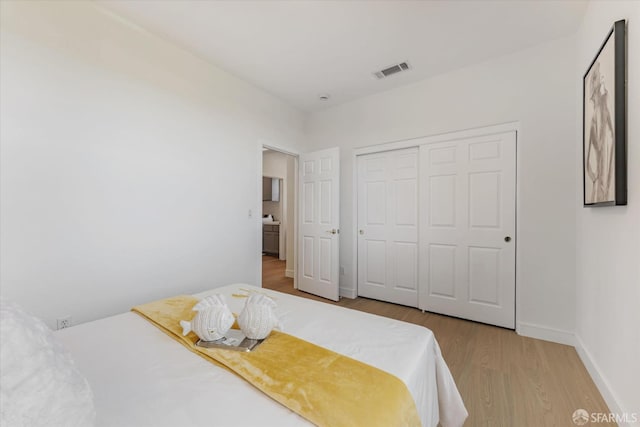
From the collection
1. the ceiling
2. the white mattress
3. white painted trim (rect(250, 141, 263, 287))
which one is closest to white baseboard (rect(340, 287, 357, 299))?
white painted trim (rect(250, 141, 263, 287))

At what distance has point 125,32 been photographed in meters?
2.18

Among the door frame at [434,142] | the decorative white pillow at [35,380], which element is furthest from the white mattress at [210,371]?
the door frame at [434,142]

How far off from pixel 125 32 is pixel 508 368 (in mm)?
4039

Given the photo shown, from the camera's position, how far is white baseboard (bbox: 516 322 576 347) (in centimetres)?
231

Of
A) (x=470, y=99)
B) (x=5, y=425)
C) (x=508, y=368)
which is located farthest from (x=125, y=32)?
(x=508, y=368)

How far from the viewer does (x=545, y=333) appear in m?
2.40

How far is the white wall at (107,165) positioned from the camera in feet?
5.59

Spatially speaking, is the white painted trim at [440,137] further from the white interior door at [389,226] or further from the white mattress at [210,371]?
the white mattress at [210,371]

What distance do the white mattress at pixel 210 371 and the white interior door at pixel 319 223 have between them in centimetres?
200

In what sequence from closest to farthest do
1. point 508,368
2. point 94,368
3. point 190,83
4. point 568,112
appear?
point 94,368, point 508,368, point 568,112, point 190,83

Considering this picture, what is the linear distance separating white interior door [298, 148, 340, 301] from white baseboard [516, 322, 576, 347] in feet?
6.48

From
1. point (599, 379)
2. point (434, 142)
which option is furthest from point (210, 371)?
point (434, 142)

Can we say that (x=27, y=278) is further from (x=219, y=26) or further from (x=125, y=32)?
(x=219, y=26)

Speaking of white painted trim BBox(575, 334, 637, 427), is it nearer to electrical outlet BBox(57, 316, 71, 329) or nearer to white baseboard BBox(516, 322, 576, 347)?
white baseboard BBox(516, 322, 576, 347)
